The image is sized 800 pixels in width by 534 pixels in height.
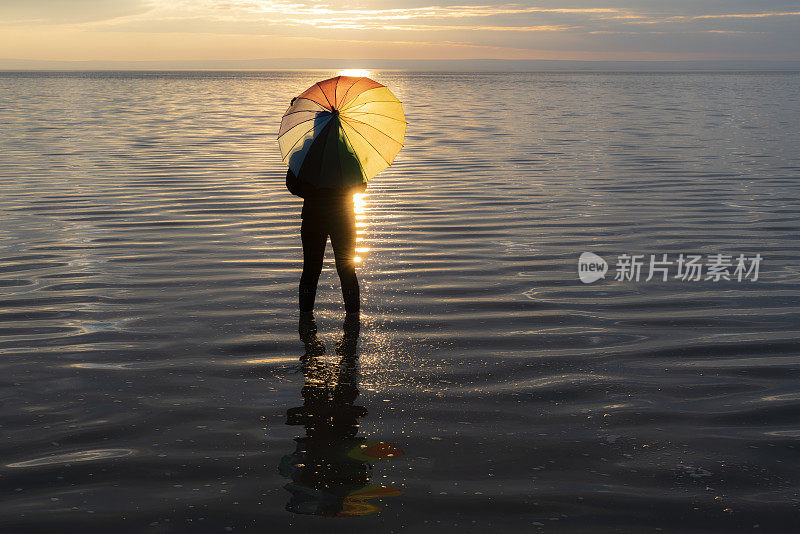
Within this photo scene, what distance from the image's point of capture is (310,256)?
738 cm

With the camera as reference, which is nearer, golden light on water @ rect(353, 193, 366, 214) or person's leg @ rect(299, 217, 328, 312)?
person's leg @ rect(299, 217, 328, 312)

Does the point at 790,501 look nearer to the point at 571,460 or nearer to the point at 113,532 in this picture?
the point at 571,460

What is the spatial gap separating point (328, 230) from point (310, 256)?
31cm

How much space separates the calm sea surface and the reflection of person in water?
0.06ft

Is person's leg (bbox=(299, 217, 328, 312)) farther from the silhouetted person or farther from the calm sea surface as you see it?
the calm sea surface

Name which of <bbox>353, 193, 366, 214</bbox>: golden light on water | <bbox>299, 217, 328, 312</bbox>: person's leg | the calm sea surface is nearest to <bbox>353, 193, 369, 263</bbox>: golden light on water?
<bbox>353, 193, 366, 214</bbox>: golden light on water

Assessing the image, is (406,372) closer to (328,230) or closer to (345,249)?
(345,249)

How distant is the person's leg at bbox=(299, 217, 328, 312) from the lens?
7270mm

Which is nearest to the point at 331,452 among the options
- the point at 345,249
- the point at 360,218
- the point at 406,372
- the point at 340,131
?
the point at 406,372

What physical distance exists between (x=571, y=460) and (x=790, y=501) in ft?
3.77

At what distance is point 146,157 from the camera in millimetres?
21312

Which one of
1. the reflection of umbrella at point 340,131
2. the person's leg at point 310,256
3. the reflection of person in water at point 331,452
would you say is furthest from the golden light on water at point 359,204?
the reflection of person in water at point 331,452

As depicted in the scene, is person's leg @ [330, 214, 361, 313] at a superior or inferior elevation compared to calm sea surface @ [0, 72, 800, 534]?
superior

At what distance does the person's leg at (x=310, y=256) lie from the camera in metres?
7.27
